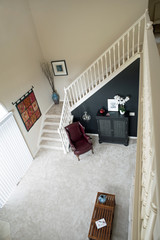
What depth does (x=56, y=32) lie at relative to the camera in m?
5.19

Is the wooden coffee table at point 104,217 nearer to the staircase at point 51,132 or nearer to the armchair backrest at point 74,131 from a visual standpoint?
the armchair backrest at point 74,131

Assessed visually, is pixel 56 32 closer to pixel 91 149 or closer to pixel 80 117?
pixel 80 117

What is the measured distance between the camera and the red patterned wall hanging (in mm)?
4723

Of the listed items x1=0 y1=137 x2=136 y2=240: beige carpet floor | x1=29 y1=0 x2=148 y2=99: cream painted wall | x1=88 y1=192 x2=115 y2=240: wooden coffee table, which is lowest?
x1=0 y1=137 x2=136 y2=240: beige carpet floor

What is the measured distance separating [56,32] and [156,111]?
17.9 feet

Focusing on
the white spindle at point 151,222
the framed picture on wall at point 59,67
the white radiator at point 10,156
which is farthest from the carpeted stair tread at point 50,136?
the white spindle at point 151,222

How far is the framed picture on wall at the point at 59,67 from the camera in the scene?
570 cm

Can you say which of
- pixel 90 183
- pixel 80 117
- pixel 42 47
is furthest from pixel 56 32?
pixel 90 183

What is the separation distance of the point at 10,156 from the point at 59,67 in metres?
3.44

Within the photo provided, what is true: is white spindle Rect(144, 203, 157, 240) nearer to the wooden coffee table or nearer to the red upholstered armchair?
the wooden coffee table

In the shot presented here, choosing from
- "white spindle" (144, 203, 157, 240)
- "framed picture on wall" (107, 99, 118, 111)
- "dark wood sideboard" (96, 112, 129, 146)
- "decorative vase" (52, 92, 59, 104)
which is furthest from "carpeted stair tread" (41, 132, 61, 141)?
"white spindle" (144, 203, 157, 240)

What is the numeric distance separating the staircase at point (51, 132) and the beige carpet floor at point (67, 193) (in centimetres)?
32

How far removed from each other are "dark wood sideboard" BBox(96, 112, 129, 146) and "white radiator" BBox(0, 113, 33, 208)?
8.26ft

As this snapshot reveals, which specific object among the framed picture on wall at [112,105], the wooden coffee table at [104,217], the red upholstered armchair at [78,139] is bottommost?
the wooden coffee table at [104,217]
